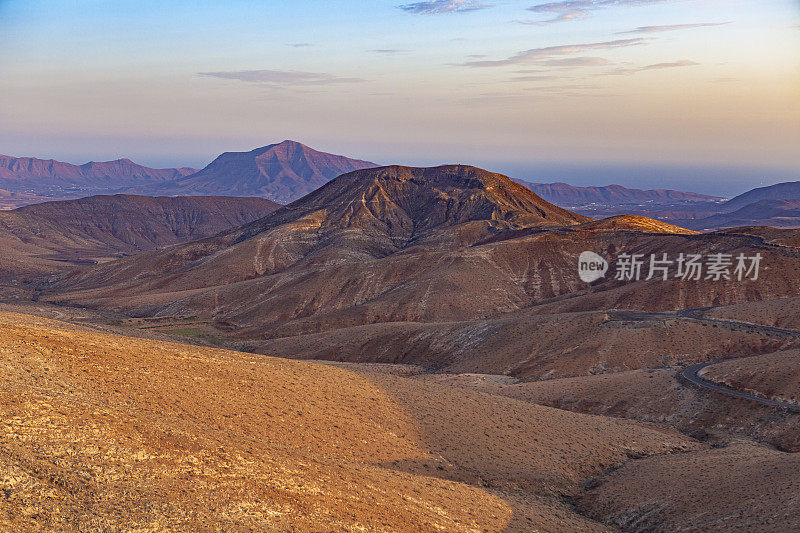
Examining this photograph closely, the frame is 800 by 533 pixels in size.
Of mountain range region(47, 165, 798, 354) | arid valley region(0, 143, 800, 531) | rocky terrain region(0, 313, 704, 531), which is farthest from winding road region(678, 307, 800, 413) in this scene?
mountain range region(47, 165, 798, 354)

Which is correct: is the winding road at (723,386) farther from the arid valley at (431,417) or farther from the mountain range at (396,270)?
the mountain range at (396,270)

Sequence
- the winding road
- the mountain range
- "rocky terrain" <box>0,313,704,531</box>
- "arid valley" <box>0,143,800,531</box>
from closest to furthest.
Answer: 1. "rocky terrain" <box>0,313,704,531</box>
2. "arid valley" <box>0,143,800,531</box>
3. the winding road
4. the mountain range

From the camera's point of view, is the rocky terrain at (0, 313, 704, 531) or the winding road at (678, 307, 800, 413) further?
the winding road at (678, 307, 800, 413)

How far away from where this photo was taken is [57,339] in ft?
98.7

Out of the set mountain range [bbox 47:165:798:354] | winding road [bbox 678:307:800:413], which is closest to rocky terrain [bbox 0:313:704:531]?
winding road [bbox 678:307:800:413]

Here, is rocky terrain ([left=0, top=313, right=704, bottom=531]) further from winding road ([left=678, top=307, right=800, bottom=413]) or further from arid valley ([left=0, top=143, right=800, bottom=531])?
winding road ([left=678, top=307, right=800, bottom=413])

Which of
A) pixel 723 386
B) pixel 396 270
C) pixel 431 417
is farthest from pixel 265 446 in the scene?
pixel 396 270

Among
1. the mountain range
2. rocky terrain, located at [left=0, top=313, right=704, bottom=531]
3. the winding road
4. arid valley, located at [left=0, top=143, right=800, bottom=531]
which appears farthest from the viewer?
the mountain range

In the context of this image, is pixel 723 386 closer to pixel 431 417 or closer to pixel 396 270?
pixel 431 417

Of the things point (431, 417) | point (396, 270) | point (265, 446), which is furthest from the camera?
point (396, 270)

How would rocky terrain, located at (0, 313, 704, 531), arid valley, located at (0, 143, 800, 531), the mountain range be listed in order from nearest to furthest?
rocky terrain, located at (0, 313, 704, 531) < arid valley, located at (0, 143, 800, 531) < the mountain range

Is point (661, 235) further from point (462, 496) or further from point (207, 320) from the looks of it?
point (462, 496)

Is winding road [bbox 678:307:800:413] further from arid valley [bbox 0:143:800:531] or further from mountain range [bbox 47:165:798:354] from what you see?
mountain range [bbox 47:165:798:354]

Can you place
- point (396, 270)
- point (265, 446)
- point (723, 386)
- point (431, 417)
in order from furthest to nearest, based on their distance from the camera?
1. point (396, 270)
2. point (723, 386)
3. point (431, 417)
4. point (265, 446)
